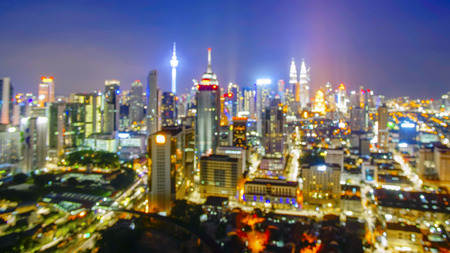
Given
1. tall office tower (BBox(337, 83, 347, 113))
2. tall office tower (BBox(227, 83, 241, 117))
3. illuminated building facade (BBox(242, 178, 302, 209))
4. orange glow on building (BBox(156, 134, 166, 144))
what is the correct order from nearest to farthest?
orange glow on building (BBox(156, 134, 166, 144)), illuminated building facade (BBox(242, 178, 302, 209)), tall office tower (BBox(227, 83, 241, 117)), tall office tower (BBox(337, 83, 347, 113))

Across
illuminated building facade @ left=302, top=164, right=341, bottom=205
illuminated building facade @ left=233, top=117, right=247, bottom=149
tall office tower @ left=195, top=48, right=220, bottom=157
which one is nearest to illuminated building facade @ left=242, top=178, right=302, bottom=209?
illuminated building facade @ left=302, top=164, right=341, bottom=205

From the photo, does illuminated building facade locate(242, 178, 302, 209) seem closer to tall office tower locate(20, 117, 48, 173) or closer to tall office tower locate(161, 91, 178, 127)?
tall office tower locate(20, 117, 48, 173)

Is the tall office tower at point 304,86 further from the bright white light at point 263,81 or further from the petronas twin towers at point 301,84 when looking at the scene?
the bright white light at point 263,81

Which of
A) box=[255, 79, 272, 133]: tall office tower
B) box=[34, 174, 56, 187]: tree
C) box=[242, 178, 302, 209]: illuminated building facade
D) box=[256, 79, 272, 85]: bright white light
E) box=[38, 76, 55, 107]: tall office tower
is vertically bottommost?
box=[242, 178, 302, 209]: illuminated building facade

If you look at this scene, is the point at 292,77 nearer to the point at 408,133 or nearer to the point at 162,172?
the point at 408,133

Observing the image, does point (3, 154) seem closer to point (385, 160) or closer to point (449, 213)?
point (449, 213)

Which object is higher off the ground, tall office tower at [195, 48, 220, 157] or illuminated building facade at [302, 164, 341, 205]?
tall office tower at [195, 48, 220, 157]

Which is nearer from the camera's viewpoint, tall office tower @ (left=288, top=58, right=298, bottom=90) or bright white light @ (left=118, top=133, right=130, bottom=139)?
bright white light @ (left=118, top=133, right=130, bottom=139)
